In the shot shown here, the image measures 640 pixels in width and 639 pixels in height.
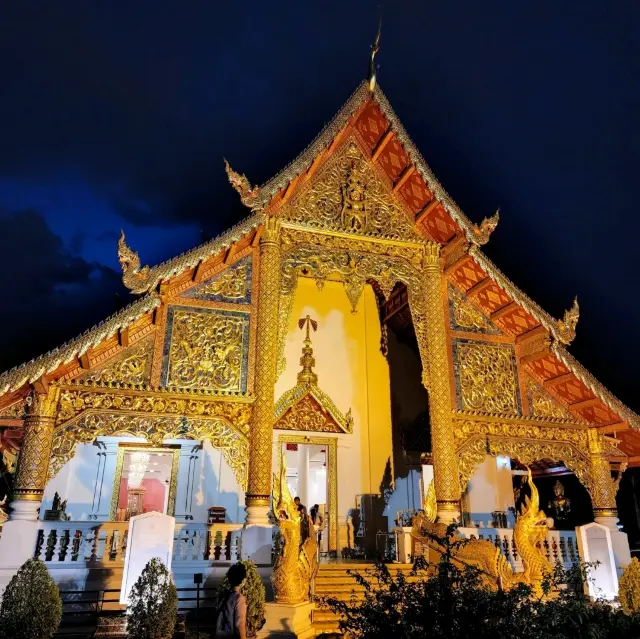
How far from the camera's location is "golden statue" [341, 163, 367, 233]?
834 cm

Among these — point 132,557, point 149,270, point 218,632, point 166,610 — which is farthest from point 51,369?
point 218,632

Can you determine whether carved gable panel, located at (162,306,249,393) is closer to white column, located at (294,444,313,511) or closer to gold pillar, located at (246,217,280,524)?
gold pillar, located at (246,217,280,524)

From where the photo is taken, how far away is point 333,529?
31.4ft

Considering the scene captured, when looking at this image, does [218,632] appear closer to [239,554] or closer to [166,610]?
[166,610]

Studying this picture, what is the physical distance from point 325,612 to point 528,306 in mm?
5111

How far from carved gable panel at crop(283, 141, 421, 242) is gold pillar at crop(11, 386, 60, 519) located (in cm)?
407

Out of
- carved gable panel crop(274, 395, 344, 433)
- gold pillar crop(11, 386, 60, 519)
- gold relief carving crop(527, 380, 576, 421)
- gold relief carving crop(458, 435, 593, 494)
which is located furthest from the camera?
carved gable panel crop(274, 395, 344, 433)

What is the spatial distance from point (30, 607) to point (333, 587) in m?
3.24

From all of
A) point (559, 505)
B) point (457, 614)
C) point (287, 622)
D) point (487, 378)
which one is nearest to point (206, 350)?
point (287, 622)

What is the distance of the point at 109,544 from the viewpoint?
6.09 metres

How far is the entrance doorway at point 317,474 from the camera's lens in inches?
380

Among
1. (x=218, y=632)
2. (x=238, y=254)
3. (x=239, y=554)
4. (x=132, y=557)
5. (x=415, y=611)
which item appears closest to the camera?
(x=415, y=611)

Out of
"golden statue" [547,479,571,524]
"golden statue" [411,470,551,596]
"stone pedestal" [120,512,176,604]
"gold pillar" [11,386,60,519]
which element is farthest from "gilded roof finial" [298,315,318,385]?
"golden statue" [547,479,571,524]

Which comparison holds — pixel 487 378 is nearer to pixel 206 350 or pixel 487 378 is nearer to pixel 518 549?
pixel 518 549
